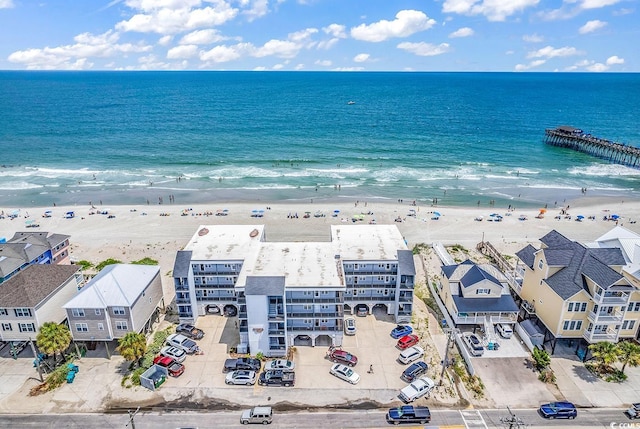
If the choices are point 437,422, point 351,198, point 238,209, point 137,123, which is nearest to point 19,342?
point 437,422

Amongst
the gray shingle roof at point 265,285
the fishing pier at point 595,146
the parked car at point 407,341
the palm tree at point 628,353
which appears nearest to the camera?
the palm tree at point 628,353

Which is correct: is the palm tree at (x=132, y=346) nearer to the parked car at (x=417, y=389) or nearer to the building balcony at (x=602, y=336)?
the parked car at (x=417, y=389)

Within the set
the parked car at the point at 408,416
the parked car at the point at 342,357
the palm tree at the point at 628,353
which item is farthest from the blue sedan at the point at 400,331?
the palm tree at the point at 628,353

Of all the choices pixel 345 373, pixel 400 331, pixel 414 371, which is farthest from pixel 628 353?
pixel 345 373

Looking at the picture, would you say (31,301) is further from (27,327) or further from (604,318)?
(604,318)

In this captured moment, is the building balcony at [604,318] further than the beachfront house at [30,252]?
No

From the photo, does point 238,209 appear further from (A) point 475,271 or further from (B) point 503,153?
(B) point 503,153

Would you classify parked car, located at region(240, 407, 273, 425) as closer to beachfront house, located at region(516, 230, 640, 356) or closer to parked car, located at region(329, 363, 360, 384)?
parked car, located at region(329, 363, 360, 384)
